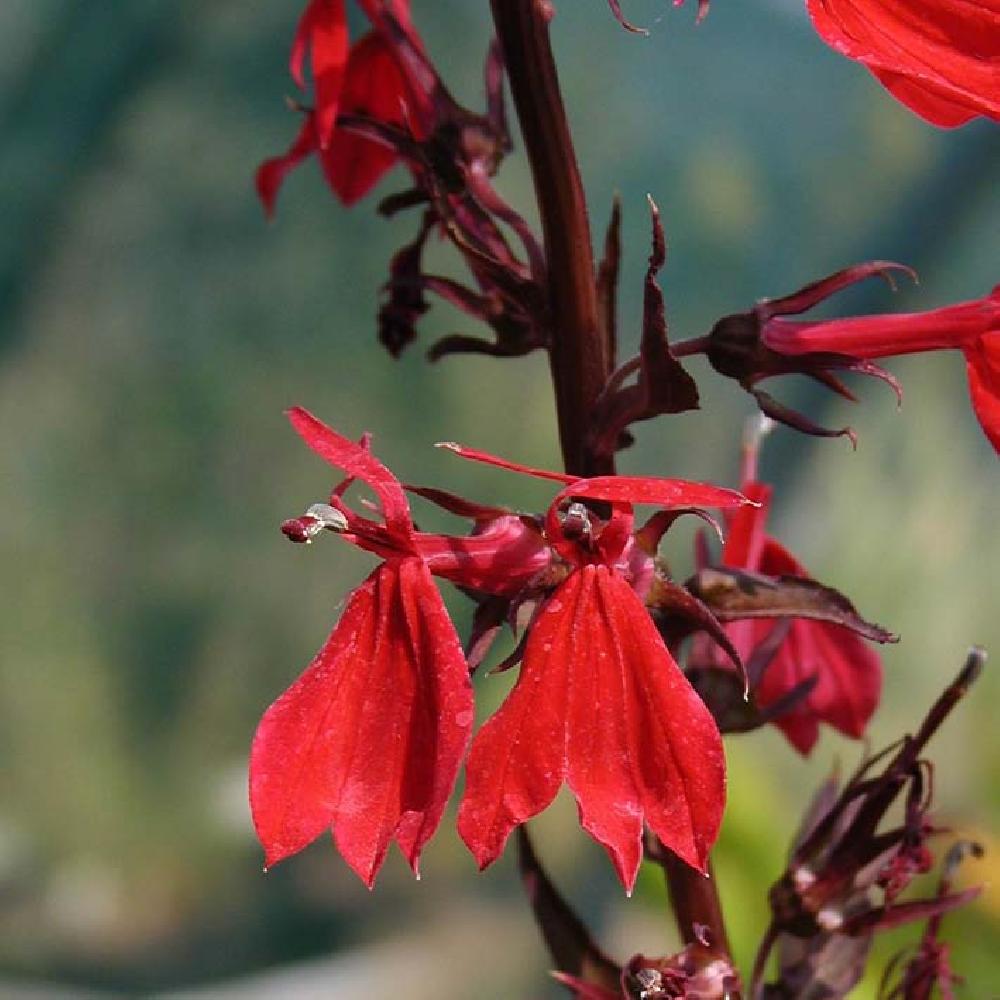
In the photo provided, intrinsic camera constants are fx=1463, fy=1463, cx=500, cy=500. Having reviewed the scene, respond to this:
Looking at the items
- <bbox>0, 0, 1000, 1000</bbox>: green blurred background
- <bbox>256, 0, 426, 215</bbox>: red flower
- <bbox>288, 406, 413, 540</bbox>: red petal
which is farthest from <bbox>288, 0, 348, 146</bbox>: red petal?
<bbox>0, 0, 1000, 1000</bbox>: green blurred background

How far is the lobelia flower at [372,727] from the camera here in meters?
0.39

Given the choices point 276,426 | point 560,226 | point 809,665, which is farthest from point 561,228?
point 276,426

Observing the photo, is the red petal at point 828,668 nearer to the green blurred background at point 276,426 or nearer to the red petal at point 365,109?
the red petal at point 365,109

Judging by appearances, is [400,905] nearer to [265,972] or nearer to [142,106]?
[265,972]

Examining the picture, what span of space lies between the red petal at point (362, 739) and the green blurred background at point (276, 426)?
47.3 inches

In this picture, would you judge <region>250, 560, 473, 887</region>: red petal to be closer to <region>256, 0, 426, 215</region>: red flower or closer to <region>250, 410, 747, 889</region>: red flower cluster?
<region>250, 410, 747, 889</region>: red flower cluster

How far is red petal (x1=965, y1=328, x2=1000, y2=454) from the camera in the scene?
1.39 ft

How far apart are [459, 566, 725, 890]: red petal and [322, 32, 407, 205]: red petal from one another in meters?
0.26

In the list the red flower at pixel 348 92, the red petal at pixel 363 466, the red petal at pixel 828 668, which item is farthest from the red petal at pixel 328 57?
the red petal at pixel 828 668

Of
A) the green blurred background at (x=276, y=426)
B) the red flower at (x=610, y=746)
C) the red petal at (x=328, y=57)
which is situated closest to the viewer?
the red flower at (x=610, y=746)

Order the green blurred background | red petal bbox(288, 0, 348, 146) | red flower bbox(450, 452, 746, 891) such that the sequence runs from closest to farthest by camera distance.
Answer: red flower bbox(450, 452, 746, 891), red petal bbox(288, 0, 348, 146), the green blurred background

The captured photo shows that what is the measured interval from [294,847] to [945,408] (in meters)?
1.58

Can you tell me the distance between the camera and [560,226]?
0.48m

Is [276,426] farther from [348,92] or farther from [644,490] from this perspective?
[644,490]
